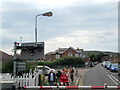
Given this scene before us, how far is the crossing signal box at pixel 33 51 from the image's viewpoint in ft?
40.6

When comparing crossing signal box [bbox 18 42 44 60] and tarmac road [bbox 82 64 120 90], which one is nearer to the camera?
crossing signal box [bbox 18 42 44 60]

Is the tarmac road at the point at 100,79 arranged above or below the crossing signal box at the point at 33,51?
below

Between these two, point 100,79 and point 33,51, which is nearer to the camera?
point 33,51

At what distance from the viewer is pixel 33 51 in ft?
40.8

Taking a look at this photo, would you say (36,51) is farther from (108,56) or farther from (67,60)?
(108,56)

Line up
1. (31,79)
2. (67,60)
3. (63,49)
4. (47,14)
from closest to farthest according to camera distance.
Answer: (31,79) → (47,14) → (67,60) → (63,49)

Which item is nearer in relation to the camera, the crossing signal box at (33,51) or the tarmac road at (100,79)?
the crossing signal box at (33,51)

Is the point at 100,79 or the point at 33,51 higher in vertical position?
the point at 33,51

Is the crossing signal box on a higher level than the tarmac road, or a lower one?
higher

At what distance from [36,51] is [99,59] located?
138186 mm

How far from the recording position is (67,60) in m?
63.9

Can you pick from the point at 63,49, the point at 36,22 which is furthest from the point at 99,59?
the point at 36,22

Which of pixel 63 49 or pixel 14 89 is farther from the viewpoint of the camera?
pixel 63 49

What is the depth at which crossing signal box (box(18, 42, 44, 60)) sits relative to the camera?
12367 mm
